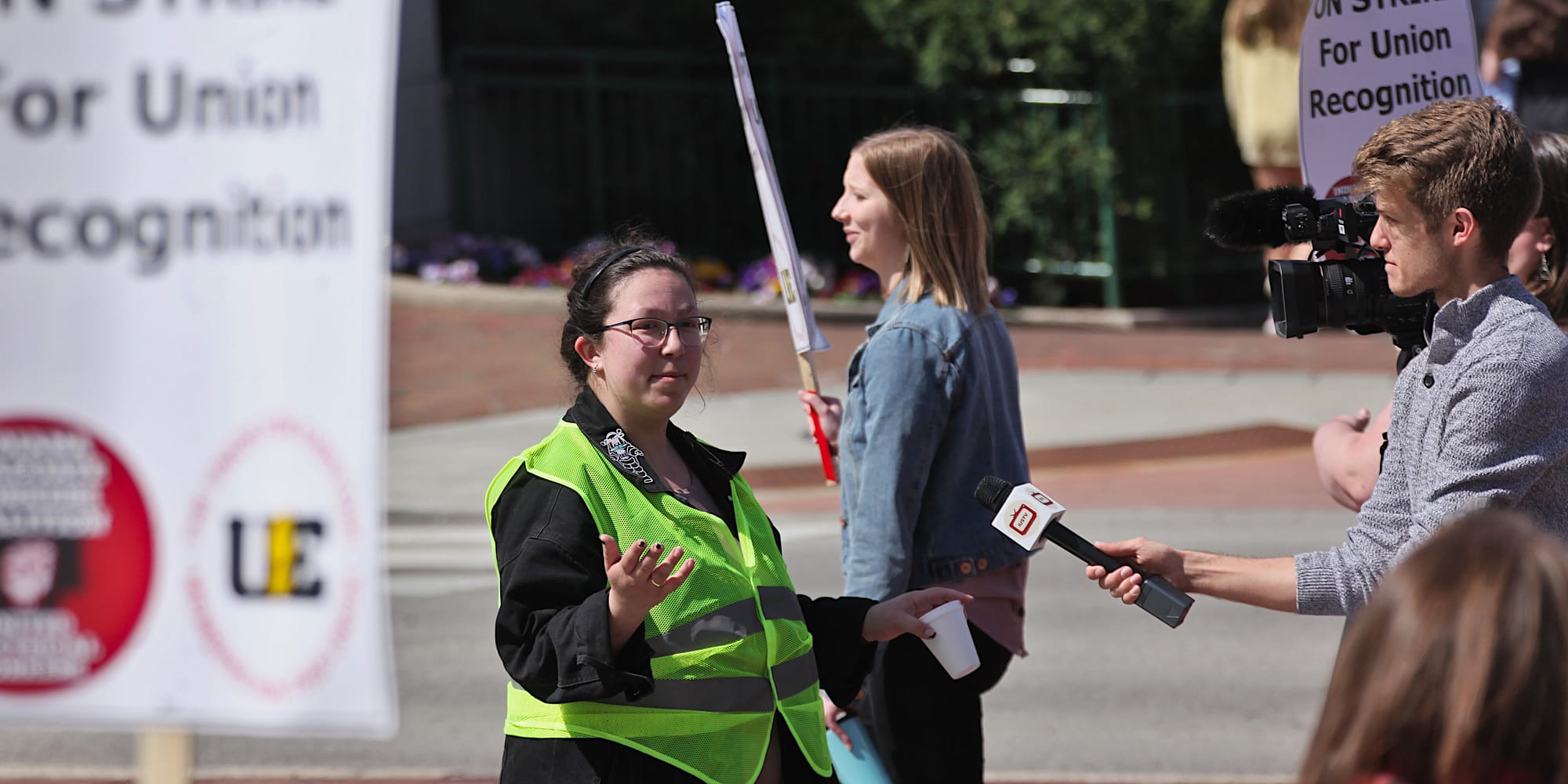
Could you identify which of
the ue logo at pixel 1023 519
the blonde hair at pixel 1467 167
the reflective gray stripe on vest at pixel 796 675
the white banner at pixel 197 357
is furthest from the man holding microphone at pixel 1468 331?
the white banner at pixel 197 357

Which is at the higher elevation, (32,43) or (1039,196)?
(1039,196)

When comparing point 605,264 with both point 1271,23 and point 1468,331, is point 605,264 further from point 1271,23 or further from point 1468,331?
point 1271,23

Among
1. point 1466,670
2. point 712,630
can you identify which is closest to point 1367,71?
point 712,630

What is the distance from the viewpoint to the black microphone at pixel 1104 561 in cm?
278

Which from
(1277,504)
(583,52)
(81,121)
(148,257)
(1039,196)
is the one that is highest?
(583,52)

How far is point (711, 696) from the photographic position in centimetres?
287

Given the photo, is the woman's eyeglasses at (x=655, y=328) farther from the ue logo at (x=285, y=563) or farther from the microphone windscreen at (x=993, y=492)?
the ue logo at (x=285, y=563)

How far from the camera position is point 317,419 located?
7.57ft

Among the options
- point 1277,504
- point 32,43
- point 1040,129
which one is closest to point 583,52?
point 1040,129

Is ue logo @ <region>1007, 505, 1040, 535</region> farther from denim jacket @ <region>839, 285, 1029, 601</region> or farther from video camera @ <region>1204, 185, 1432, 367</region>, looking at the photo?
denim jacket @ <region>839, 285, 1029, 601</region>

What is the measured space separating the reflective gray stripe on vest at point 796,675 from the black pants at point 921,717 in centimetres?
71

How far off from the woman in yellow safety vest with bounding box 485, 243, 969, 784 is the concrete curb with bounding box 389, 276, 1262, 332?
12.1 metres

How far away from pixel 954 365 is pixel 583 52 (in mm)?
14885

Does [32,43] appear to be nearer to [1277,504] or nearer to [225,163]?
[225,163]
